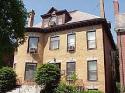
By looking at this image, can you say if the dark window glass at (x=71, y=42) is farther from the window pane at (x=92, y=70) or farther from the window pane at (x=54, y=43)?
the window pane at (x=92, y=70)

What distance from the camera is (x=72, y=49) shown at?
94.7ft

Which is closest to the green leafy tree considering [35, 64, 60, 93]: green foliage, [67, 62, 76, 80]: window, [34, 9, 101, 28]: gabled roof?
[35, 64, 60, 93]: green foliage

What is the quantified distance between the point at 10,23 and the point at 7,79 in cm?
1224

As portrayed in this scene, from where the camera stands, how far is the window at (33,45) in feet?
101

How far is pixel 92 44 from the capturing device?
91.9ft

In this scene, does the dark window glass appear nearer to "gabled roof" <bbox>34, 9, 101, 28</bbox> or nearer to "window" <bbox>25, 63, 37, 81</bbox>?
"gabled roof" <bbox>34, 9, 101, 28</bbox>

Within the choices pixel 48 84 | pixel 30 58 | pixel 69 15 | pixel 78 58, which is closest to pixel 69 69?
pixel 78 58

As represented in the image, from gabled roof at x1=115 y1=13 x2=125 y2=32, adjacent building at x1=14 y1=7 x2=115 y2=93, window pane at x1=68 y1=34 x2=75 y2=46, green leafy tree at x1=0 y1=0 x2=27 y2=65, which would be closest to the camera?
green leafy tree at x1=0 y1=0 x2=27 y2=65

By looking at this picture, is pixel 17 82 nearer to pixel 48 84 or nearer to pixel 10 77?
pixel 10 77

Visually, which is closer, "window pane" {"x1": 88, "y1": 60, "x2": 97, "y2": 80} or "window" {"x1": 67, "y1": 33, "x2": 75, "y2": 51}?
"window pane" {"x1": 88, "y1": 60, "x2": 97, "y2": 80}

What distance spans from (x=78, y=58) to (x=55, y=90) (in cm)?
510

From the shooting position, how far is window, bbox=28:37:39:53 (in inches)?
1217

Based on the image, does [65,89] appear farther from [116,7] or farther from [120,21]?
[116,7]

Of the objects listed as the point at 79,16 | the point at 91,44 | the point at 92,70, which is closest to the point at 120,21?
the point at 91,44
